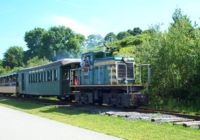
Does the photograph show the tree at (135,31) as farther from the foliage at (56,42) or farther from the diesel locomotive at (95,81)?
the diesel locomotive at (95,81)

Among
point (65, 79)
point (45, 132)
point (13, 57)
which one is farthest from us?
point (13, 57)

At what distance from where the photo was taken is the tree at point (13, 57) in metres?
109

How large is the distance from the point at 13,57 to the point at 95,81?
300ft

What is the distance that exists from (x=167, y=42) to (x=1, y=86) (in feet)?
103

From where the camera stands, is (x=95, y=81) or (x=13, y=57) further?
(x=13, y=57)

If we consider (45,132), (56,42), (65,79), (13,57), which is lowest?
(45,132)

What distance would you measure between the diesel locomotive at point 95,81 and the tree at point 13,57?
81.0 m

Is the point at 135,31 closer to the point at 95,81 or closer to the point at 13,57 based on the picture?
the point at 13,57

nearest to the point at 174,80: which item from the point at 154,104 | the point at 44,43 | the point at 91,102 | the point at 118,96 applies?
the point at 154,104

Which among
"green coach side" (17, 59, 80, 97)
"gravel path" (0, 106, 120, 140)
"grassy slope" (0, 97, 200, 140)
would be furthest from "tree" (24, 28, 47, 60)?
"gravel path" (0, 106, 120, 140)

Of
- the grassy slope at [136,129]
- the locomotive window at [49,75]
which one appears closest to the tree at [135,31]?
the locomotive window at [49,75]

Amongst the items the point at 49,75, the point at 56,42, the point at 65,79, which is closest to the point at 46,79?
the point at 49,75

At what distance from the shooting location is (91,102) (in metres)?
22.7

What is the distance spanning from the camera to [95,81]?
2203cm
